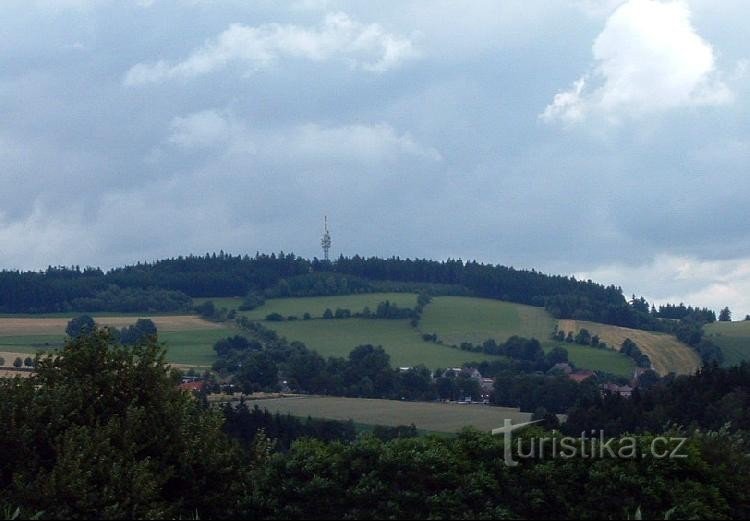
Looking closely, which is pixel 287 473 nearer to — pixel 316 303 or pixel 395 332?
pixel 395 332

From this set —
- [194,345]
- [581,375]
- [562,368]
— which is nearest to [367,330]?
[194,345]

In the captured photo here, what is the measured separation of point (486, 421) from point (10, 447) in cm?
5077

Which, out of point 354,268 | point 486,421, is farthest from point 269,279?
point 486,421

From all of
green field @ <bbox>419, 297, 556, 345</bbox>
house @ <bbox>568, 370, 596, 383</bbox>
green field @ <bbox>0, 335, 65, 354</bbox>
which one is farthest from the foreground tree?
green field @ <bbox>419, 297, 556, 345</bbox>

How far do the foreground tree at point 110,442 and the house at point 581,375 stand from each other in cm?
7356

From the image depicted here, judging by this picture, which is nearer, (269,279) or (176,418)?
(176,418)

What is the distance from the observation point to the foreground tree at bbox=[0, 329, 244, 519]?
846 inches

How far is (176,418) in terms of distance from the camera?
79.8ft

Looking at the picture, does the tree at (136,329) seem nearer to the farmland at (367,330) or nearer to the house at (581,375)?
the farmland at (367,330)

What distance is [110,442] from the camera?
Answer: 23.0 m

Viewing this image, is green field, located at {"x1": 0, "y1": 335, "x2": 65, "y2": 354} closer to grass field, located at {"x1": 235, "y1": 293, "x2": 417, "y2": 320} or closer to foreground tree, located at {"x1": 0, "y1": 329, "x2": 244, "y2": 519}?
grass field, located at {"x1": 235, "y1": 293, "x2": 417, "y2": 320}

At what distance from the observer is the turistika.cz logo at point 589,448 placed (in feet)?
70.8

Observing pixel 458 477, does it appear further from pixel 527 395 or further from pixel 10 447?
pixel 527 395

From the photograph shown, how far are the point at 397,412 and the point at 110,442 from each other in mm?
56865
